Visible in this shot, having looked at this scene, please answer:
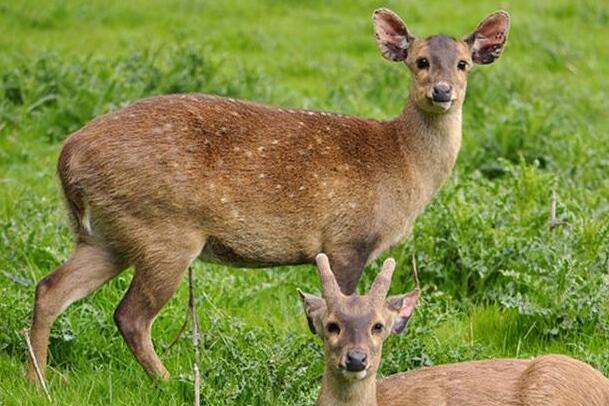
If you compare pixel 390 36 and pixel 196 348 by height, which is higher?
pixel 390 36

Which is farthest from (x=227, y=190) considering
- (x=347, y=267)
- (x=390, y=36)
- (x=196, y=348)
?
(x=390, y=36)

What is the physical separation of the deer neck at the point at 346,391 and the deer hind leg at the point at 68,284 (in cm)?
150

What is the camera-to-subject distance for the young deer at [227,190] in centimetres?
668

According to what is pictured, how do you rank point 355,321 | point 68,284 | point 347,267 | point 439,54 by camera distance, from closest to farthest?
point 355,321
point 68,284
point 347,267
point 439,54

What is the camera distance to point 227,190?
6809mm

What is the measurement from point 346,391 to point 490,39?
2.73 m

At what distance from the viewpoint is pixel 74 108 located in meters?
11.0

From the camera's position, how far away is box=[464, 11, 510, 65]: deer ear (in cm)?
777

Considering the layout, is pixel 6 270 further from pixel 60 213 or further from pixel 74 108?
pixel 74 108

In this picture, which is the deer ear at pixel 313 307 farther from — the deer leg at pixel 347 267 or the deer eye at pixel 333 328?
the deer leg at pixel 347 267

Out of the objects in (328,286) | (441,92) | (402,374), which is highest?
(441,92)

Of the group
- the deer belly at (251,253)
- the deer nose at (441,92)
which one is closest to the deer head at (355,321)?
the deer belly at (251,253)

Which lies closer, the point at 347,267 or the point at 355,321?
the point at 355,321

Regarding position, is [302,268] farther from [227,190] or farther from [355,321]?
[355,321]
